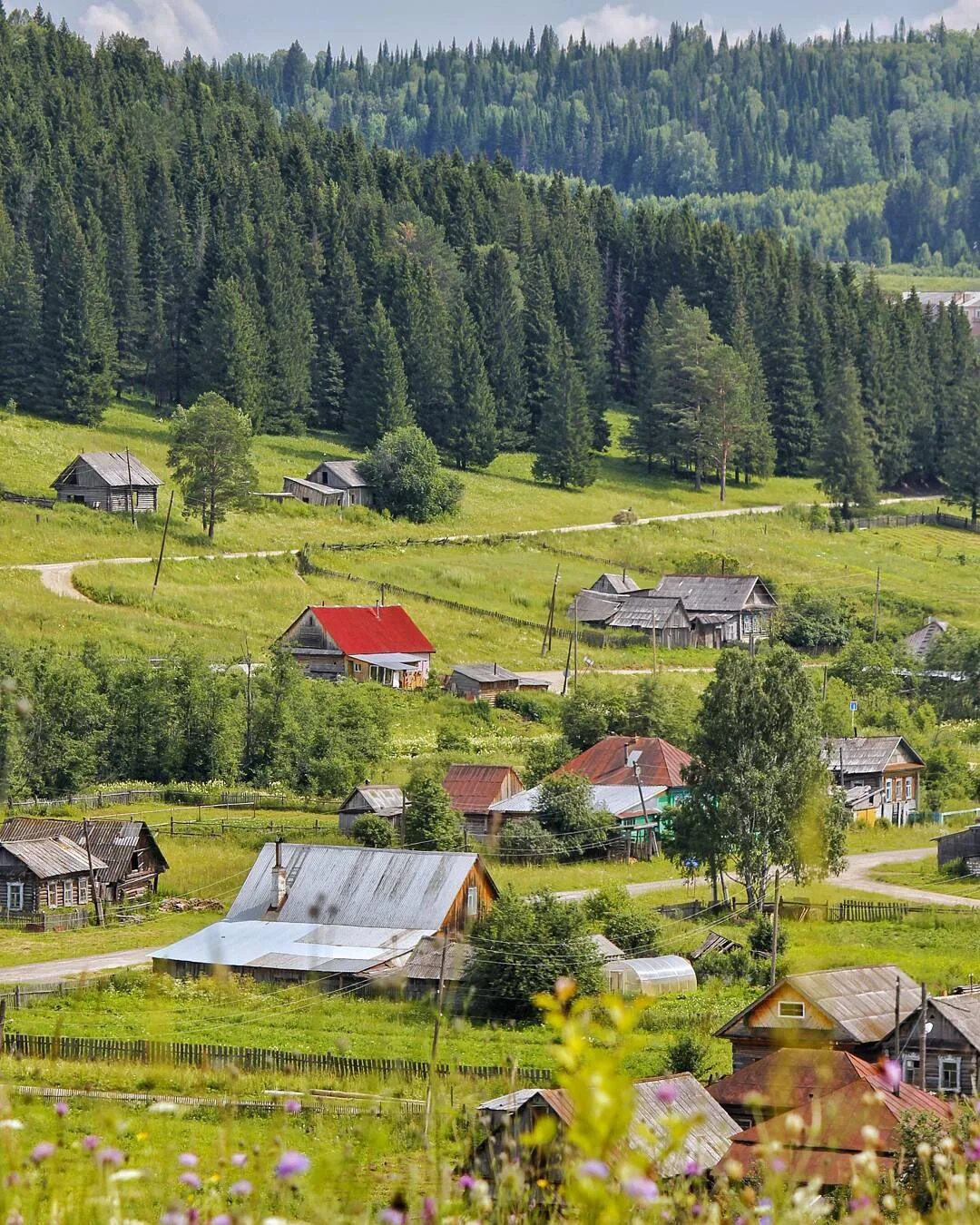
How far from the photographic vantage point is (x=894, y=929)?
135ft

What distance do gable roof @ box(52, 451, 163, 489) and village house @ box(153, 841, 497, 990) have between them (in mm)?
36865

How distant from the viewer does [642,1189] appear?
3.65m

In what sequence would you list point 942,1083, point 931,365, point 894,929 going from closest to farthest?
point 942,1083
point 894,929
point 931,365

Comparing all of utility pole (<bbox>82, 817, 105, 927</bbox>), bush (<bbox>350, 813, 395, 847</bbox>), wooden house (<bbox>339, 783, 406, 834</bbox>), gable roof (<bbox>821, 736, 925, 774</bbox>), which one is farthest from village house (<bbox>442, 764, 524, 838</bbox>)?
utility pole (<bbox>82, 817, 105, 927</bbox>)

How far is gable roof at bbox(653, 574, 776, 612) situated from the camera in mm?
78000

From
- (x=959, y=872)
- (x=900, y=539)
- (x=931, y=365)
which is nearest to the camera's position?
(x=959, y=872)

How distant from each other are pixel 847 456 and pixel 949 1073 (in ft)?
245

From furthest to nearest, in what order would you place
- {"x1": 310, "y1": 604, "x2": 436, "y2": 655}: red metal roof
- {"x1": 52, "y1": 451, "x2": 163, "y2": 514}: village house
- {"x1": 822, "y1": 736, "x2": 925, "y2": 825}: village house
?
{"x1": 52, "y1": 451, "x2": 163, "y2": 514}: village house, {"x1": 310, "y1": 604, "x2": 436, "y2": 655}: red metal roof, {"x1": 822, "y1": 736, "x2": 925, "y2": 825}: village house

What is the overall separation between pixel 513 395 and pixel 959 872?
6079 cm

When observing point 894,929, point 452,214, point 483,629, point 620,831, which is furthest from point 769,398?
point 894,929

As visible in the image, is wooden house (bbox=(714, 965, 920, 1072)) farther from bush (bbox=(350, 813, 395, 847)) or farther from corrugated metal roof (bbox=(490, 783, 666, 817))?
corrugated metal roof (bbox=(490, 783, 666, 817))

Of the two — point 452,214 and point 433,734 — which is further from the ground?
point 452,214

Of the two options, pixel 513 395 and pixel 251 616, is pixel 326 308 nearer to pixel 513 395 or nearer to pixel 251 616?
pixel 513 395

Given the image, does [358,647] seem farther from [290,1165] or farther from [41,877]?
[290,1165]
